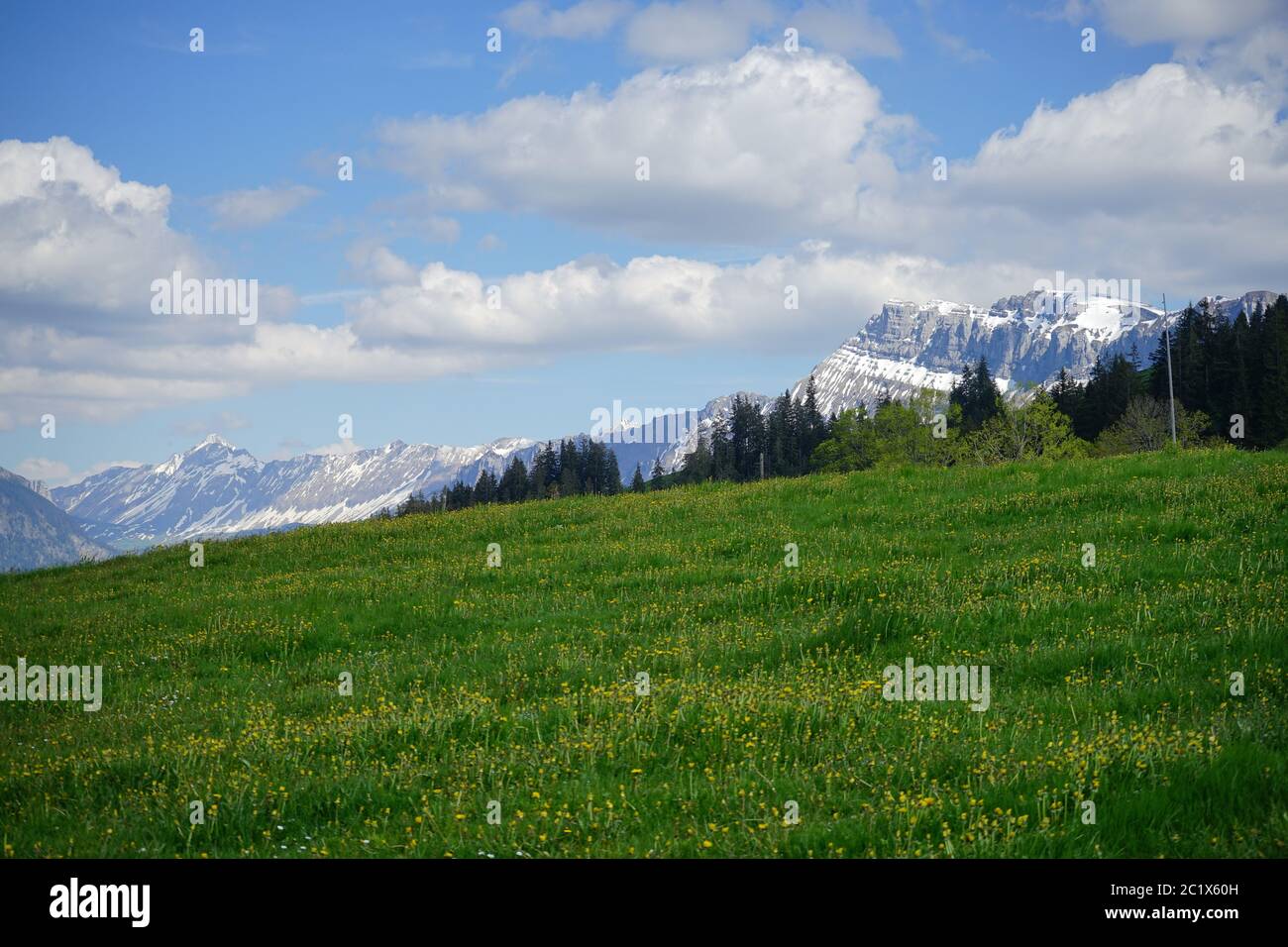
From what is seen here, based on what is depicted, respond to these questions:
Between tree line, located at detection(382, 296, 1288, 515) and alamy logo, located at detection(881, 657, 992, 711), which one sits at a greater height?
tree line, located at detection(382, 296, 1288, 515)

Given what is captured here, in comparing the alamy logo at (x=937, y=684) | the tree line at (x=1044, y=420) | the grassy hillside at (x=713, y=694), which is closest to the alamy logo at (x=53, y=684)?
the grassy hillside at (x=713, y=694)

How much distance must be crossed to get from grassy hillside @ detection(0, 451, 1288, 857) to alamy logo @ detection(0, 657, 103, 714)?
0.27 metres

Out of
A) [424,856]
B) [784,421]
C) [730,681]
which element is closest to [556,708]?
[730,681]

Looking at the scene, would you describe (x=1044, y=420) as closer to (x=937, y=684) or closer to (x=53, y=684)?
(x=937, y=684)
